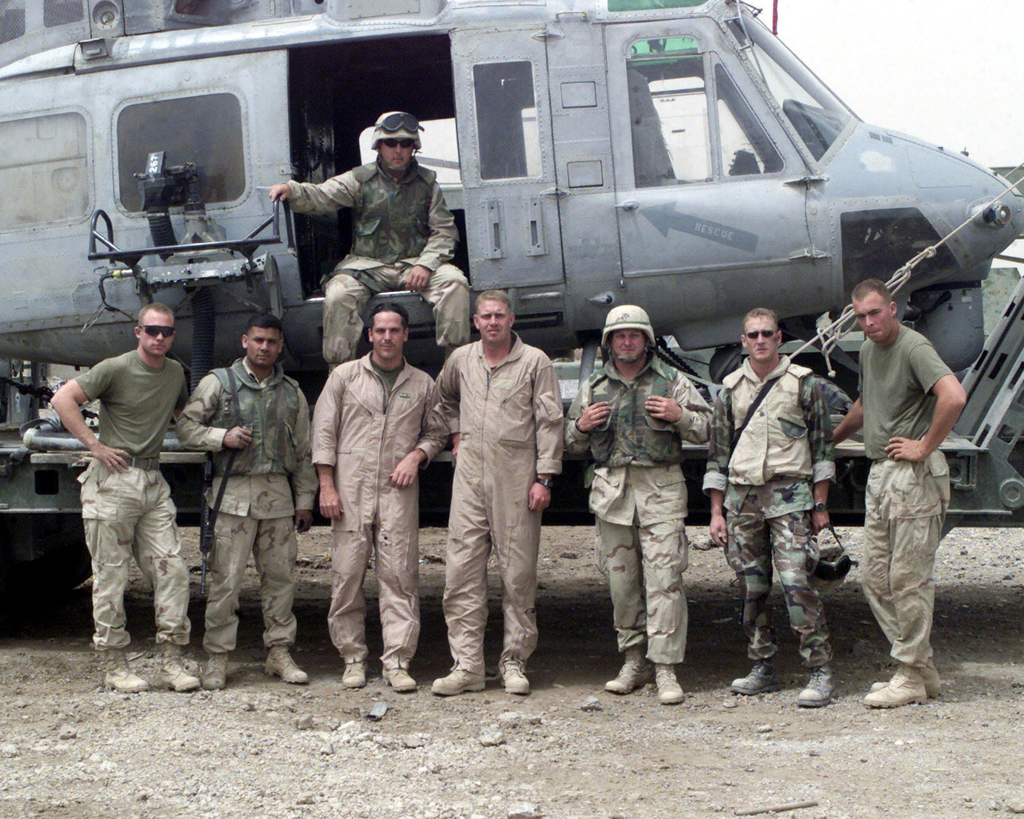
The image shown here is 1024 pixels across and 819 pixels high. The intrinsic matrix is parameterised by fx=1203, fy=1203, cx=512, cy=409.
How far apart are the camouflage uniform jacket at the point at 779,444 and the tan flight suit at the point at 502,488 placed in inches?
32.5

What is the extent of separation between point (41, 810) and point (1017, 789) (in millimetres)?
3427

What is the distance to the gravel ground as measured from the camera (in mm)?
4223

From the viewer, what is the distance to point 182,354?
23.9 ft

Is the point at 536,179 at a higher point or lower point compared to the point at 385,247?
higher

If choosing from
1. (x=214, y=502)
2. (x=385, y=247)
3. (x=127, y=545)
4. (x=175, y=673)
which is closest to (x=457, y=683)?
(x=175, y=673)

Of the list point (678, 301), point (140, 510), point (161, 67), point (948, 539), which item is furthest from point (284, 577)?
point (948, 539)

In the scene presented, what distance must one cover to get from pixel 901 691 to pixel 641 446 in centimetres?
161

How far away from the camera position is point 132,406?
5.89m

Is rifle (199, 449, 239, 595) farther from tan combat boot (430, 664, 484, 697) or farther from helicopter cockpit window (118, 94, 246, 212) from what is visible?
helicopter cockpit window (118, 94, 246, 212)

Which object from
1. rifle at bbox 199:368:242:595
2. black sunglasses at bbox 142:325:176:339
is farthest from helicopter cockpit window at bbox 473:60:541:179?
black sunglasses at bbox 142:325:176:339

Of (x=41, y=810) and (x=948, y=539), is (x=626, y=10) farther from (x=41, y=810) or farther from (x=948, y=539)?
(x=948, y=539)

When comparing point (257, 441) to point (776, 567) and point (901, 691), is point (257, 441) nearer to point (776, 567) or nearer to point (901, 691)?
point (776, 567)

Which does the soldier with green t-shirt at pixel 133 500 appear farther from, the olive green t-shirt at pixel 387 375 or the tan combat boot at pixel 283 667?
the olive green t-shirt at pixel 387 375

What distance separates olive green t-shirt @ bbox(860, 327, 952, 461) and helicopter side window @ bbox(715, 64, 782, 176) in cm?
149
